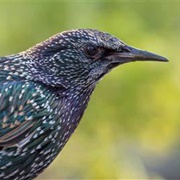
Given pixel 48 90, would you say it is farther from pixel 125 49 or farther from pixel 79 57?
pixel 125 49

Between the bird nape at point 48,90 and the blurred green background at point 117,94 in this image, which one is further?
the blurred green background at point 117,94

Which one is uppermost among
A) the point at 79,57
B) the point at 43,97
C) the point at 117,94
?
the point at 79,57

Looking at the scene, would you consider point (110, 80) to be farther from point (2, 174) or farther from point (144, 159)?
point (2, 174)

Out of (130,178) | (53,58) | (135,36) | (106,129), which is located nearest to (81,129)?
(106,129)

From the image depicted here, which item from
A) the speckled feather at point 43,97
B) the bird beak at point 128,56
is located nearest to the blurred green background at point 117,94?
the speckled feather at point 43,97

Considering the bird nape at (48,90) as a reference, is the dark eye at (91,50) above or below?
above

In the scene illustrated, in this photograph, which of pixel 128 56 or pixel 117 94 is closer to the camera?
pixel 128 56

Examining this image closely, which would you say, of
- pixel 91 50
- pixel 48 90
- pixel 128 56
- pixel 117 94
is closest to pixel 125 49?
pixel 128 56

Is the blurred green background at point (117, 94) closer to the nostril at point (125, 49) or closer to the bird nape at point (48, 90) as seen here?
the bird nape at point (48, 90)

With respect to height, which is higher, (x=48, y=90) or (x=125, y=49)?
(x=125, y=49)
